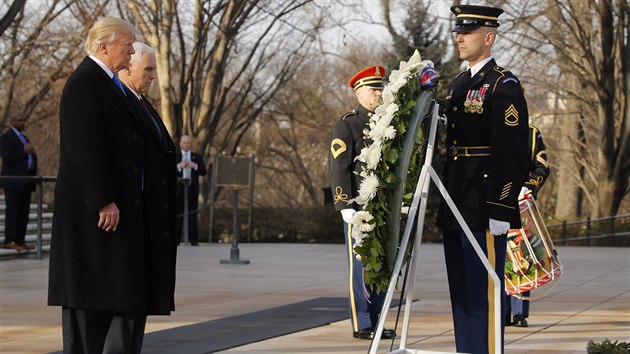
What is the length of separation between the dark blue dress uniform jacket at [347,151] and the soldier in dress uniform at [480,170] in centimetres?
247

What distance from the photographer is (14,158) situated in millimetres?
17359

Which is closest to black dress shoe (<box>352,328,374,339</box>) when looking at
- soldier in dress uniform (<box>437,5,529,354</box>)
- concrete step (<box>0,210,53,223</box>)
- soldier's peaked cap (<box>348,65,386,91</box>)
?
soldier's peaked cap (<box>348,65,386,91</box>)

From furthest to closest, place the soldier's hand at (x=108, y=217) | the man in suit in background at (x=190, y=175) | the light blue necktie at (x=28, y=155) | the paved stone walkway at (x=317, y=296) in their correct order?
1. the man in suit in background at (x=190, y=175)
2. the light blue necktie at (x=28, y=155)
3. the paved stone walkway at (x=317, y=296)
4. the soldier's hand at (x=108, y=217)

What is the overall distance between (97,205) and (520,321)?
5.26 metres

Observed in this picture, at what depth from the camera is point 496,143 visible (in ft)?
22.2

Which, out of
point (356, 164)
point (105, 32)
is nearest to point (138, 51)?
point (105, 32)

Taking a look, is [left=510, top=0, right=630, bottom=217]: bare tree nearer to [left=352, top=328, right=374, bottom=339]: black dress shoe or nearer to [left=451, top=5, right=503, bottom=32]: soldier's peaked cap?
[left=352, top=328, right=374, bottom=339]: black dress shoe

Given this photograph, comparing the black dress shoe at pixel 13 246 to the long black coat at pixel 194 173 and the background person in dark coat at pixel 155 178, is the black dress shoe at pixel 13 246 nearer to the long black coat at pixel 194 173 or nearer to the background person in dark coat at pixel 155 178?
the long black coat at pixel 194 173

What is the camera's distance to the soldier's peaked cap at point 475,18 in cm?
689

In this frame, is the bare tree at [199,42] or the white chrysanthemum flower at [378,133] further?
the bare tree at [199,42]

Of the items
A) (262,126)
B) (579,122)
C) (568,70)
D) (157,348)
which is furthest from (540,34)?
(157,348)

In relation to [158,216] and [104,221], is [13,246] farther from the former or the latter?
[104,221]

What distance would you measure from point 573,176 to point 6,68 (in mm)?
18281

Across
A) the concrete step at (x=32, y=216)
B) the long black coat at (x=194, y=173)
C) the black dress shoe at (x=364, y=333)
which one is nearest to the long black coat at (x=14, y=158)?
the concrete step at (x=32, y=216)
